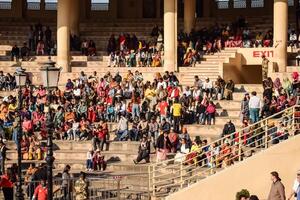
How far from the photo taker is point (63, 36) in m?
38.5

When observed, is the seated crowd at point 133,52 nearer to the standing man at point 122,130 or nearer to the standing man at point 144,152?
the standing man at point 122,130

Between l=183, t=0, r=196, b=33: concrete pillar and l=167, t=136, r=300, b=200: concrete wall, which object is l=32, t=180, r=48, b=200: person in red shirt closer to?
l=167, t=136, r=300, b=200: concrete wall

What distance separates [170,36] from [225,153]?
46.5ft

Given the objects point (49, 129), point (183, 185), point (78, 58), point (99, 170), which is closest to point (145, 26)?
point (78, 58)

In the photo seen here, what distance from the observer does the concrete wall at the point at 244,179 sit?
21609 millimetres

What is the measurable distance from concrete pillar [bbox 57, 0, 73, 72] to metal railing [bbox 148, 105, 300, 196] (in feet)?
49.4

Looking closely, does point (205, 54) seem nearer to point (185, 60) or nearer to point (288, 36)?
point (185, 60)

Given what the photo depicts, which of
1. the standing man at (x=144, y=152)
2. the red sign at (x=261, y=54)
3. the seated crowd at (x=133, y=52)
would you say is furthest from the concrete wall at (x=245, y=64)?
the standing man at (x=144, y=152)

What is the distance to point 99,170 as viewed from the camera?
28.1m

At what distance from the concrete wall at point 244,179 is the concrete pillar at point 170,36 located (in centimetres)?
1525

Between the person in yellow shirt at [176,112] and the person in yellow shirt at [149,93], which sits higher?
the person in yellow shirt at [149,93]

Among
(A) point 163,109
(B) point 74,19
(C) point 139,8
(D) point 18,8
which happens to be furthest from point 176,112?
(D) point 18,8

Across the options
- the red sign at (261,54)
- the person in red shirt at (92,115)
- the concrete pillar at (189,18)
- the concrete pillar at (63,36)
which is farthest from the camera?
the concrete pillar at (189,18)

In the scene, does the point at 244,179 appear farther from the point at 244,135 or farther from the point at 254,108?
the point at 254,108
